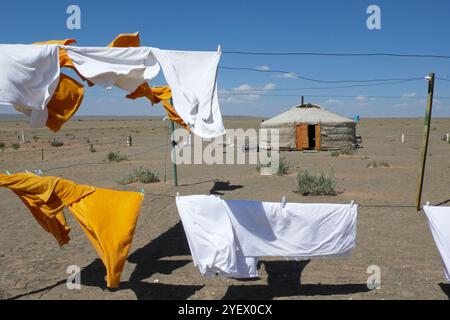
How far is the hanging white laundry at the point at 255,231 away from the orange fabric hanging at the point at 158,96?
1.35 meters

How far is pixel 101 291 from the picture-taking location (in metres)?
5.06

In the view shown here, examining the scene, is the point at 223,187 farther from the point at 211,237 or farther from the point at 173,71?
the point at 211,237

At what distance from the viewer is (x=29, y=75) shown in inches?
179

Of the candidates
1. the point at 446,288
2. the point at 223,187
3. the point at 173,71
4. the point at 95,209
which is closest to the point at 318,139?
A: the point at 223,187

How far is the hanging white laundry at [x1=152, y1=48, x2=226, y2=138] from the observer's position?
470 cm

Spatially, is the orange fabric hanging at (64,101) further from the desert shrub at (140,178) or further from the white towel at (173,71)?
the desert shrub at (140,178)

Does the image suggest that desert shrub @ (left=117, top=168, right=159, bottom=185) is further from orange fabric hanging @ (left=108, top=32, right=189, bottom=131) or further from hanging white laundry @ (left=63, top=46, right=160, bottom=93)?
hanging white laundry @ (left=63, top=46, right=160, bottom=93)

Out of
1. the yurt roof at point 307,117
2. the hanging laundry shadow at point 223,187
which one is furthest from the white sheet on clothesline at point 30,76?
the yurt roof at point 307,117

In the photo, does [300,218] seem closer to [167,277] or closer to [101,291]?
[167,277]

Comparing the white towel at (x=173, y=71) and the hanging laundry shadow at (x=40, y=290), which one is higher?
the white towel at (x=173, y=71)

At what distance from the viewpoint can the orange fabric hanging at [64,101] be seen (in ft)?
15.9

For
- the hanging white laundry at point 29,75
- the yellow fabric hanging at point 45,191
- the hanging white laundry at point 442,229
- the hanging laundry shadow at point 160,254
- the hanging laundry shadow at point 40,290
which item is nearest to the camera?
the hanging white laundry at point 442,229

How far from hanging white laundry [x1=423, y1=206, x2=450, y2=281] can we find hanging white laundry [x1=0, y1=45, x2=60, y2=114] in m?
4.45

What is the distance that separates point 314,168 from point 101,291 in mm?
11687
